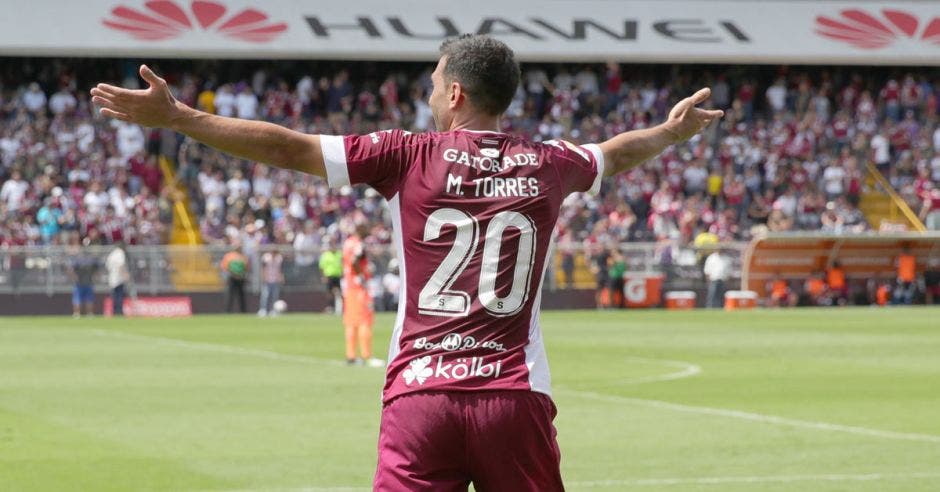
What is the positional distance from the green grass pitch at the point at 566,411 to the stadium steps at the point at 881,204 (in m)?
18.2

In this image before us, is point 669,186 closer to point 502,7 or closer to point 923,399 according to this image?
point 502,7

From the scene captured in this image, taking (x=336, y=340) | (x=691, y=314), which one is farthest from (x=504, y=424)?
(x=691, y=314)

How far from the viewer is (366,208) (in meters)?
40.4

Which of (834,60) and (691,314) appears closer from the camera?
(691,314)

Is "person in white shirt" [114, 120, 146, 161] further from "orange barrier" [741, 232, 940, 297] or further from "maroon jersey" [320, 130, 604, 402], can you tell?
"maroon jersey" [320, 130, 604, 402]

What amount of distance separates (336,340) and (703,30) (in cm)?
2348

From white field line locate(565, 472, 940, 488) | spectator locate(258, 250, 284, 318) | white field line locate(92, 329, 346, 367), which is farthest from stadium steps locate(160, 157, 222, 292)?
white field line locate(565, 472, 940, 488)

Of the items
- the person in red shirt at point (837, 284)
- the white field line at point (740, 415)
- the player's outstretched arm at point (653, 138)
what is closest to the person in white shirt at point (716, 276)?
the person in red shirt at point (837, 284)

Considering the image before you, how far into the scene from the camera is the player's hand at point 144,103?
4918mm

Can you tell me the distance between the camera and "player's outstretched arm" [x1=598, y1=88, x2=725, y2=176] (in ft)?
18.1

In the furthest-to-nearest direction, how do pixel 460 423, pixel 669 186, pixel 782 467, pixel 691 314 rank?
pixel 669 186 < pixel 691 314 < pixel 782 467 < pixel 460 423

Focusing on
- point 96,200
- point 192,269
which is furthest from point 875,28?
point 96,200

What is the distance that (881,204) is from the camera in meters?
46.1

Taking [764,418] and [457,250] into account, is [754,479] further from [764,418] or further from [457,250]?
[457,250]
